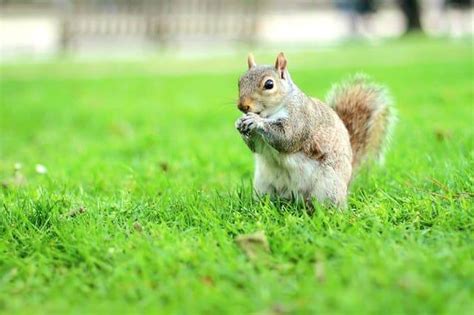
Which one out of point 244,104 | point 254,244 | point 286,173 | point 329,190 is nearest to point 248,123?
point 244,104

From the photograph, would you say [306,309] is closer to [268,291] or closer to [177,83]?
[268,291]

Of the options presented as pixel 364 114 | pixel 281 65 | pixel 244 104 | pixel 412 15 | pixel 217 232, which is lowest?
pixel 217 232

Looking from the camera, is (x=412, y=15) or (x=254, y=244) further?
(x=412, y=15)

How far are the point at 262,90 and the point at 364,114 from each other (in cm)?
68

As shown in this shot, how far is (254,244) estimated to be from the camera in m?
2.06

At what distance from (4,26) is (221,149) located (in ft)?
41.3

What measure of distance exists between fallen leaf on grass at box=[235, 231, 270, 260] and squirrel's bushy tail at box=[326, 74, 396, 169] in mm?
974

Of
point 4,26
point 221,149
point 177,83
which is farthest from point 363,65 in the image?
point 4,26

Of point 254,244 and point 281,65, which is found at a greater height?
point 281,65

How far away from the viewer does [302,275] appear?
1.88 metres

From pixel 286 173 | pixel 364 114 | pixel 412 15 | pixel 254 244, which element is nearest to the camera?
pixel 254 244

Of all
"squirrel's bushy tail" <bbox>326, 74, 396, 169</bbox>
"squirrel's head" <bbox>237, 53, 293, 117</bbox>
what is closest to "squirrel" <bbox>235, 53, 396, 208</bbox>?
"squirrel's head" <bbox>237, 53, 293, 117</bbox>

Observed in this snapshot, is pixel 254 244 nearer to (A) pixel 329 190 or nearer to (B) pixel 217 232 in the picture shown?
(B) pixel 217 232

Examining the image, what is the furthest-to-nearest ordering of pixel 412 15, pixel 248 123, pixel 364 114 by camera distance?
pixel 412 15 → pixel 364 114 → pixel 248 123
